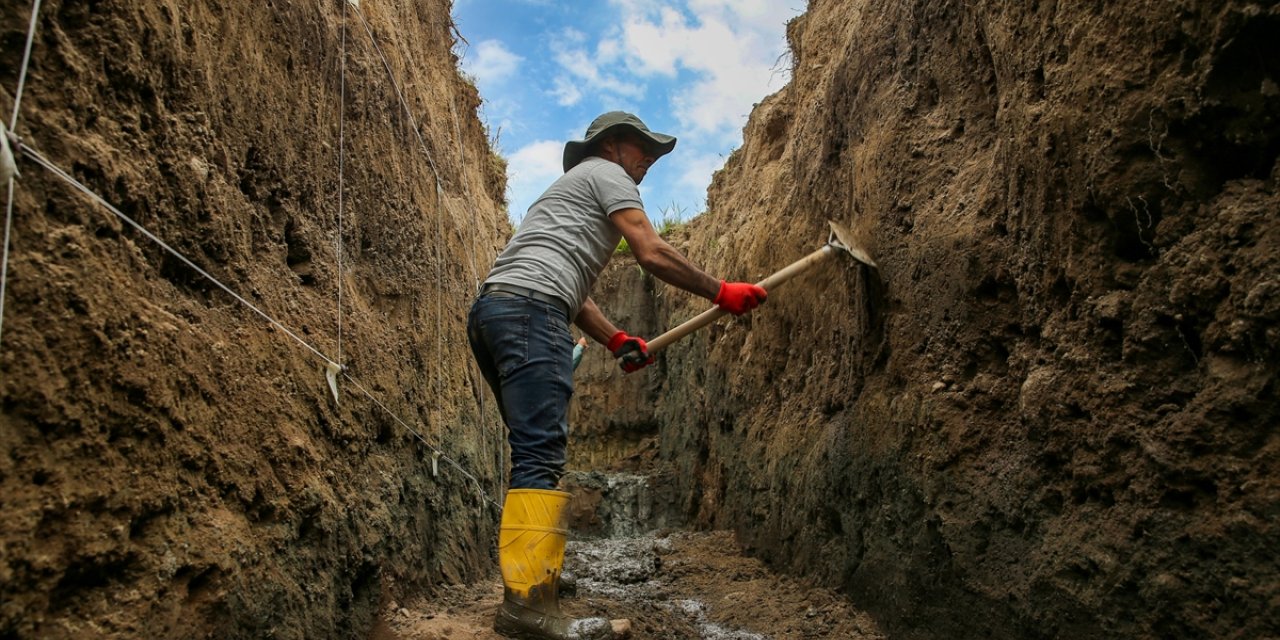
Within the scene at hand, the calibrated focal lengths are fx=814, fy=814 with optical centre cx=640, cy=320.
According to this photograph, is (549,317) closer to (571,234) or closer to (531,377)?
(531,377)

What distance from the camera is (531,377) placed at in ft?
9.62

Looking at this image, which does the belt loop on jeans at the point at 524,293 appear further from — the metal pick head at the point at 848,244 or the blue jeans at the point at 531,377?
the metal pick head at the point at 848,244

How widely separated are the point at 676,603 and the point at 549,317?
193 centimetres

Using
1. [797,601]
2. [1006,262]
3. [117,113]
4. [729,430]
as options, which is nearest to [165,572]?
[117,113]

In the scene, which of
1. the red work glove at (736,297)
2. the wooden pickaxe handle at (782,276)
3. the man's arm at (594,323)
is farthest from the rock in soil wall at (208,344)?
the red work glove at (736,297)

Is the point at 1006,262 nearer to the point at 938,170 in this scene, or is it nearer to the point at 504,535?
the point at 938,170

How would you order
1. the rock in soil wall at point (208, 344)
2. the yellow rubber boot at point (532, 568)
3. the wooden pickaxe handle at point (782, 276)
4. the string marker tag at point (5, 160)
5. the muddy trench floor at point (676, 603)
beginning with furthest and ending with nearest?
the wooden pickaxe handle at point (782, 276), the muddy trench floor at point (676, 603), the yellow rubber boot at point (532, 568), the rock in soil wall at point (208, 344), the string marker tag at point (5, 160)

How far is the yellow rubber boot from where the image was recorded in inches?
108

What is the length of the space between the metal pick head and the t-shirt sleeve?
3.50ft

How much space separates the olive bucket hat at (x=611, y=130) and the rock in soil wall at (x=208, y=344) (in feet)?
3.09

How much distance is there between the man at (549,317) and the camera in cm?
279

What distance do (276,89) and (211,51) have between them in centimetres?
46

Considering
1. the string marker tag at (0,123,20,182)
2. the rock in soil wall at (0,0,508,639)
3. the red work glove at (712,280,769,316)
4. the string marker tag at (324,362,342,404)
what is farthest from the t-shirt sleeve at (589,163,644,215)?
the string marker tag at (0,123,20,182)

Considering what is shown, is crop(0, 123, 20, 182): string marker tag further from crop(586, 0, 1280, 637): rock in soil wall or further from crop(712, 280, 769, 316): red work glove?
crop(712, 280, 769, 316): red work glove
